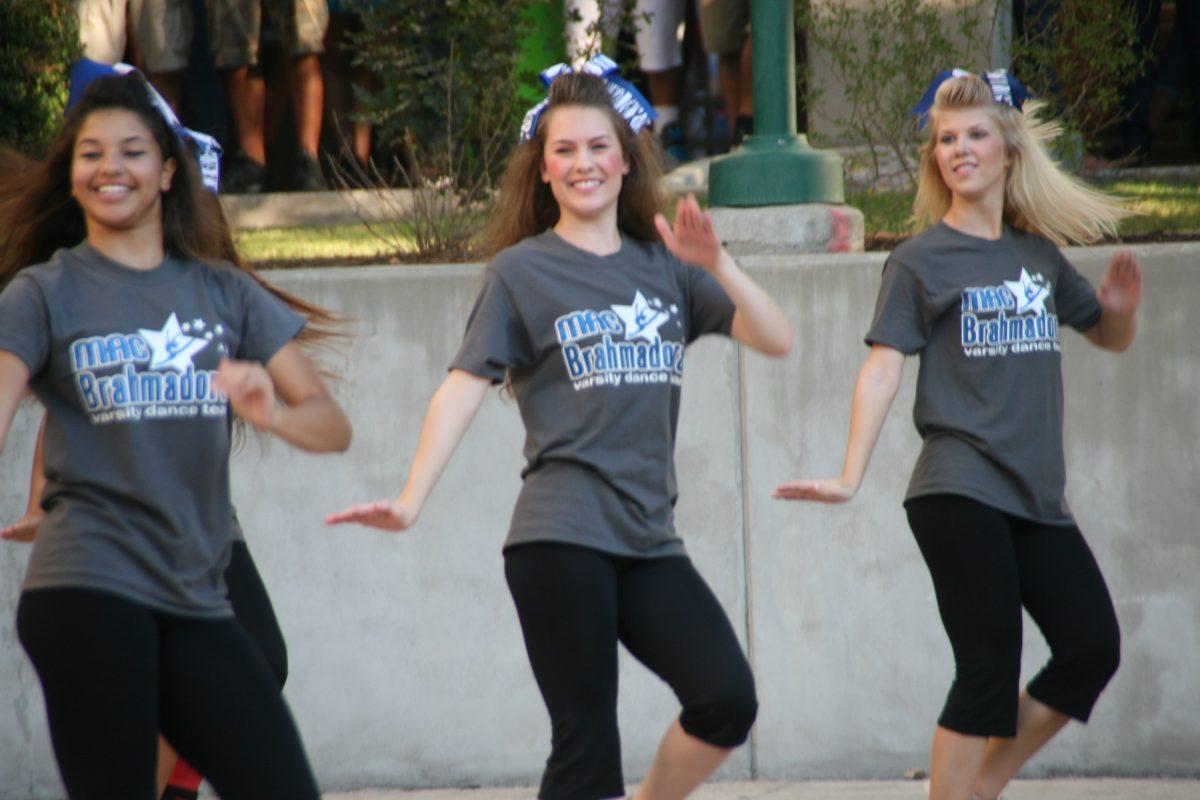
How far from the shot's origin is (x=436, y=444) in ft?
12.6

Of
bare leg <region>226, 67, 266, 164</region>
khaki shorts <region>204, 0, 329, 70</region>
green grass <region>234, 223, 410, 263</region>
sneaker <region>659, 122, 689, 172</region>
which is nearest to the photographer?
green grass <region>234, 223, 410, 263</region>

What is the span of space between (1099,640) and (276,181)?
260 inches

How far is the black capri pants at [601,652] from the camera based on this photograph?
372cm

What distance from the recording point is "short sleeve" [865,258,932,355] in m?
4.41

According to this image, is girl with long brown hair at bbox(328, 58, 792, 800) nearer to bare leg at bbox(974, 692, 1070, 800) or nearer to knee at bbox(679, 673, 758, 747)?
knee at bbox(679, 673, 758, 747)

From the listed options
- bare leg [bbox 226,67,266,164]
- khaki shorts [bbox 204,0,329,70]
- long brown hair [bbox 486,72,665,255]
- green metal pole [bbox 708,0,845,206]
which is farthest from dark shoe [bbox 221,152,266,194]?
long brown hair [bbox 486,72,665,255]

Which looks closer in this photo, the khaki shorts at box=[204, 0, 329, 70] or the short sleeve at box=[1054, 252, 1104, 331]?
the short sleeve at box=[1054, 252, 1104, 331]

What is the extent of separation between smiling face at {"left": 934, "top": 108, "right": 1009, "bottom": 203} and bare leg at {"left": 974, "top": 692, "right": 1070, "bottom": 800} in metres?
1.34

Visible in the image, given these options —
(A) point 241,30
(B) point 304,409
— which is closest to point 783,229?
(B) point 304,409

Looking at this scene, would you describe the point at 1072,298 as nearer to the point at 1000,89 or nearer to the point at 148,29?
the point at 1000,89

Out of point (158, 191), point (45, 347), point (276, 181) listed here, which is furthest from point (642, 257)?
point (276, 181)

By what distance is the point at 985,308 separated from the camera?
4379mm

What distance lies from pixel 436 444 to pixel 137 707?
925mm

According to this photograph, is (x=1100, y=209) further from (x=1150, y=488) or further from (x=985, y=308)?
(x=1150, y=488)
